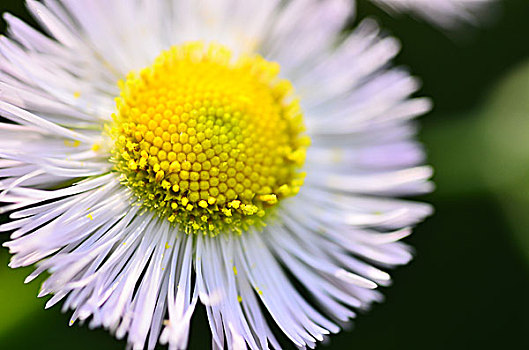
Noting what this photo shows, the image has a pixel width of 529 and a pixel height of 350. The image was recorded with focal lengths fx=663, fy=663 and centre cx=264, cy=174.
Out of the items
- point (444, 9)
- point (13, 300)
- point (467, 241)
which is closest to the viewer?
point (13, 300)

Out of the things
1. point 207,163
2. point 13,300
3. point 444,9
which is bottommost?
point 13,300

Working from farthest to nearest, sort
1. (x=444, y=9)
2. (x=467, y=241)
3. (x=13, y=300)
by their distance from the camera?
(x=467, y=241) → (x=444, y=9) → (x=13, y=300)

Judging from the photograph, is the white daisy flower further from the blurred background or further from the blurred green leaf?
the blurred green leaf

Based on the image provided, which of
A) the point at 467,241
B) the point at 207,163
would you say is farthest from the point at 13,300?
the point at 467,241

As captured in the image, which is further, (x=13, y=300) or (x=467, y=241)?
(x=467, y=241)

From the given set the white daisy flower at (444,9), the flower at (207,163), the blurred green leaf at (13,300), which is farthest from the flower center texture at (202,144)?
the white daisy flower at (444,9)

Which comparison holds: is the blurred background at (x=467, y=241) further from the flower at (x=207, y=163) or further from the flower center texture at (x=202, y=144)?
the flower center texture at (x=202, y=144)

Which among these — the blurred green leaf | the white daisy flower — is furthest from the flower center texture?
the white daisy flower

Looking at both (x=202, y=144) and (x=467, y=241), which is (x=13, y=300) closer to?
(x=202, y=144)
